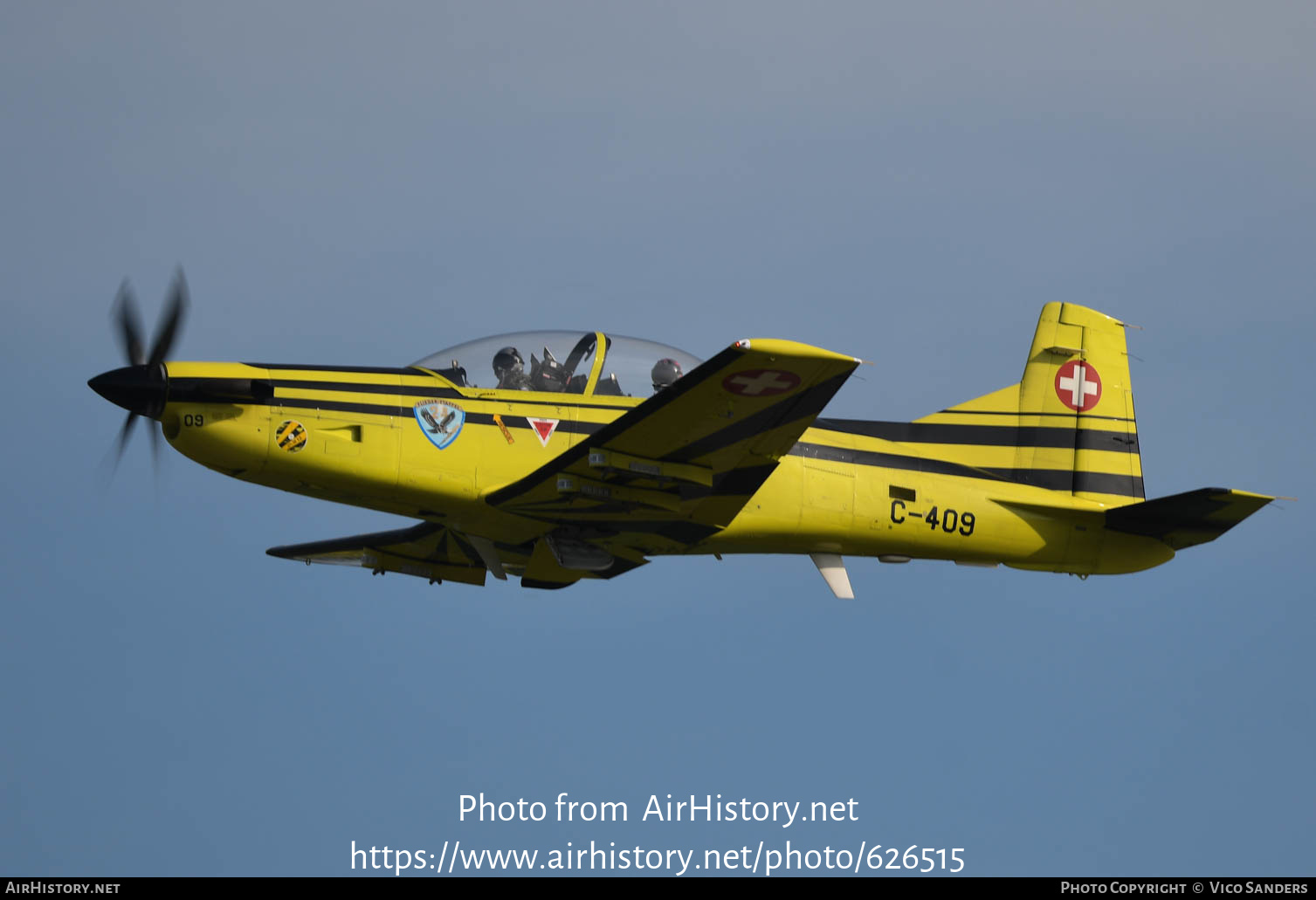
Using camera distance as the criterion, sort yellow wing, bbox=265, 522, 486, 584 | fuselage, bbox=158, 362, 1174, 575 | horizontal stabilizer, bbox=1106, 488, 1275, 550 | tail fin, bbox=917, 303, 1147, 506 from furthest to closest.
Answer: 1. yellow wing, bbox=265, 522, 486, 584
2. tail fin, bbox=917, 303, 1147, 506
3. horizontal stabilizer, bbox=1106, 488, 1275, 550
4. fuselage, bbox=158, 362, 1174, 575

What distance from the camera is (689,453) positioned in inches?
564

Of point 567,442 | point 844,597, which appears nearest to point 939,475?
point 844,597

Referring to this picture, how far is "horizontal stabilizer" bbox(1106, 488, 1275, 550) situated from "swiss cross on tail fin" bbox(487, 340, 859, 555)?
16.1ft


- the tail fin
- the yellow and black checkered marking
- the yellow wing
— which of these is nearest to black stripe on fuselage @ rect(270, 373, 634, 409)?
the yellow and black checkered marking

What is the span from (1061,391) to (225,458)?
33.7 feet

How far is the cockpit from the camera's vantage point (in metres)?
15.0

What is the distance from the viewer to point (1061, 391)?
1838 centimetres

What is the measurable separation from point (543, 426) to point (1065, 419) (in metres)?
7.05

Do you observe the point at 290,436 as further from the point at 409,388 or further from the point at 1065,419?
the point at 1065,419

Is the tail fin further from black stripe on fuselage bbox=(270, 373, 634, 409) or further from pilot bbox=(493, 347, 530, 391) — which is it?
pilot bbox=(493, 347, 530, 391)

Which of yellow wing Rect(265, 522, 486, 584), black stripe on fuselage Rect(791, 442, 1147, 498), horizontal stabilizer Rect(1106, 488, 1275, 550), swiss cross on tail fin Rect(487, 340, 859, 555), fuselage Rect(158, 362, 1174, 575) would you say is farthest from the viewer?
yellow wing Rect(265, 522, 486, 584)

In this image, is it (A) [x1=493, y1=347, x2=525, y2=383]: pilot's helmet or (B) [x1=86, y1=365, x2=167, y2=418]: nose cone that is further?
(A) [x1=493, y1=347, x2=525, y2=383]: pilot's helmet

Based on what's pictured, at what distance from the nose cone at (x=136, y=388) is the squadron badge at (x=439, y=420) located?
2449 mm
